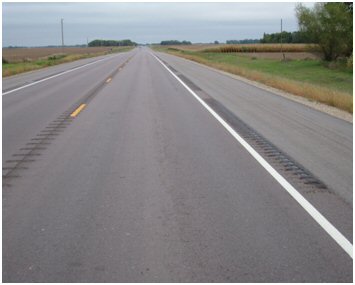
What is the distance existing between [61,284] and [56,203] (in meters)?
2.21

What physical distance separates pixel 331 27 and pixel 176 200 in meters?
47.8

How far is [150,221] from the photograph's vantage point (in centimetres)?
575

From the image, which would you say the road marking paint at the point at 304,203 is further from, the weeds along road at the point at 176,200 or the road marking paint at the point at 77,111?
the road marking paint at the point at 77,111

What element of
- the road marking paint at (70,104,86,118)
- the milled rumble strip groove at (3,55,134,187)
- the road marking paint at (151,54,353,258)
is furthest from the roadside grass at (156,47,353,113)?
the milled rumble strip groove at (3,55,134,187)

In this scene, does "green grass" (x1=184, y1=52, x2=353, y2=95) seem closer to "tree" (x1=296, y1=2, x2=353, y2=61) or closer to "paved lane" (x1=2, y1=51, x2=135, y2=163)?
"tree" (x1=296, y1=2, x2=353, y2=61)

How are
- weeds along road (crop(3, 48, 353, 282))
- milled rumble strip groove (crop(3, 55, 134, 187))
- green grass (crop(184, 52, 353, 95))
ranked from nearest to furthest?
weeds along road (crop(3, 48, 353, 282)), milled rumble strip groove (crop(3, 55, 134, 187)), green grass (crop(184, 52, 353, 95))

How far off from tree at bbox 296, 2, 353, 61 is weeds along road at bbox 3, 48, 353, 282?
39.8m

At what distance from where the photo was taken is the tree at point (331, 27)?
4966 cm

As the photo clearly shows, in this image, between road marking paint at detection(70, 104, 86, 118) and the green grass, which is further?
the green grass

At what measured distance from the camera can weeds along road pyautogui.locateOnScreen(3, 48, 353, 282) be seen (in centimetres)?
463

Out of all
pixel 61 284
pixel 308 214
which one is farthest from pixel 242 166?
pixel 61 284

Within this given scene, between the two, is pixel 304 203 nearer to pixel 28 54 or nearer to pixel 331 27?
pixel 331 27

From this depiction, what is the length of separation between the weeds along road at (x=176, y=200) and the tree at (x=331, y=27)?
39.8 m

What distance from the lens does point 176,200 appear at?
6.50 meters
